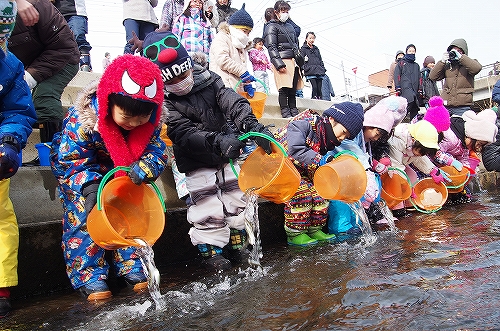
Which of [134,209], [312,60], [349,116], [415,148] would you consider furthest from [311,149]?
[312,60]

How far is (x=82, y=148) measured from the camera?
8.20ft

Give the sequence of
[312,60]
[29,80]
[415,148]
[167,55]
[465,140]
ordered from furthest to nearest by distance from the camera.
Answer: [312,60] → [465,140] → [415,148] → [29,80] → [167,55]

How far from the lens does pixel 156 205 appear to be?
247 cm

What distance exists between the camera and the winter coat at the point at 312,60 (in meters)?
8.23

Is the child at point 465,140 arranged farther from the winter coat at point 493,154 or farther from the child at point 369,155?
the child at point 369,155

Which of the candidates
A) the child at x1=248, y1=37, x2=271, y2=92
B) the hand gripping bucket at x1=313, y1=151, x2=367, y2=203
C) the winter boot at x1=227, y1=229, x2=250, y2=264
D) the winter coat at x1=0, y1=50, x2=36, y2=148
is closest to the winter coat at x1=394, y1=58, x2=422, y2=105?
the child at x1=248, y1=37, x2=271, y2=92

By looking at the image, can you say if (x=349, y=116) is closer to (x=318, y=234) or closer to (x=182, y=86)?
(x=318, y=234)

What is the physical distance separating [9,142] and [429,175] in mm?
4075

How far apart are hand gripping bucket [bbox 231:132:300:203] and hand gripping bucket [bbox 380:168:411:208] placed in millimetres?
1828

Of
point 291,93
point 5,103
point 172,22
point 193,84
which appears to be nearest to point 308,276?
point 193,84

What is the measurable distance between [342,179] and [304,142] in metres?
0.51

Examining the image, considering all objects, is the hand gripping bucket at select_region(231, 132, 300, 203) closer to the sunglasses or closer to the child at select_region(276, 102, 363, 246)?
the child at select_region(276, 102, 363, 246)

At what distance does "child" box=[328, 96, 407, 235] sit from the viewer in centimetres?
387

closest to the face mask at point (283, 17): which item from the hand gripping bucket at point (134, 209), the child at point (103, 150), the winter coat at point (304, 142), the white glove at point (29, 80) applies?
the winter coat at point (304, 142)
